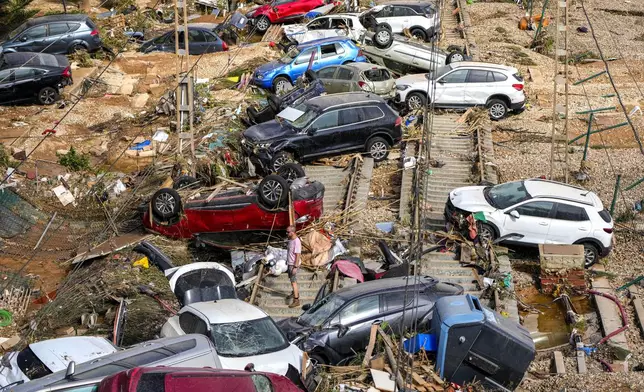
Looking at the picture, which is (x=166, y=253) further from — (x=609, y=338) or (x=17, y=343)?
(x=609, y=338)

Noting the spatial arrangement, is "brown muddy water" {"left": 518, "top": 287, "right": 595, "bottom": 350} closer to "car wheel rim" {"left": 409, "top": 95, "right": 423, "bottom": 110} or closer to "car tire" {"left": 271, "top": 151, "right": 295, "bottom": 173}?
"car tire" {"left": 271, "top": 151, "right": 295, "bottom": 173}

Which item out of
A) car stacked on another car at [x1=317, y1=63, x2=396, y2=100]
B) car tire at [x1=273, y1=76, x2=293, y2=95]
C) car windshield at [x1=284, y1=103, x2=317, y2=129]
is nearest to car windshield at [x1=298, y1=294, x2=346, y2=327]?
car windshield at [x1=284, y1=103, x2=317, y2=129]

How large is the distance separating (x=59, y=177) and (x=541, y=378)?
1279 centimetres

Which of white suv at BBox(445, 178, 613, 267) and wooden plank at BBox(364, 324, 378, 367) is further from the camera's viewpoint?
white suv at BBox(445, 178, 613, 267)

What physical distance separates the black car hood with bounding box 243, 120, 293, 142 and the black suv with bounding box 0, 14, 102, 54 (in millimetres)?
10721

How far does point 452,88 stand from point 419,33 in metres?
7.17

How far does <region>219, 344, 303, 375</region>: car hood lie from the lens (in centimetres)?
1113

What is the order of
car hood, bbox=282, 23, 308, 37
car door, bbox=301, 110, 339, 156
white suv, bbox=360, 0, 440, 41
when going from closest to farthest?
1. car door, bbox=301, 110, 339, 156
2. car hood, bbox=282, 23, 308, 37
3. white suv, bbox=360, 0, 440, 41

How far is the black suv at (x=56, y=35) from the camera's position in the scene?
2844 cm

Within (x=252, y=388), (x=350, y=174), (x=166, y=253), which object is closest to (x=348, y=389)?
(x=252, y=388)

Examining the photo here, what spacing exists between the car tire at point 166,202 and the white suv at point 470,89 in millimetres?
9497

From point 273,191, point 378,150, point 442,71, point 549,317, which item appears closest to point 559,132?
point 442,71

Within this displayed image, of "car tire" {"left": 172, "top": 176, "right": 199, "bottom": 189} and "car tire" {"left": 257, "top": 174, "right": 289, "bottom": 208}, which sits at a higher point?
"car tire" {"left": 257, "top": 174, "right": 289, "bottom": 208}

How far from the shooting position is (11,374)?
1098 cm
